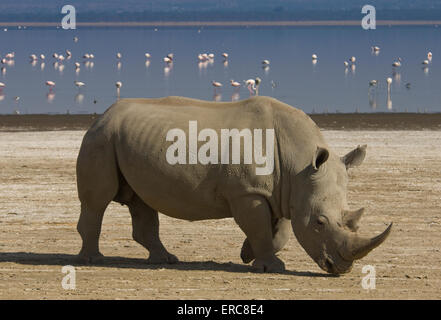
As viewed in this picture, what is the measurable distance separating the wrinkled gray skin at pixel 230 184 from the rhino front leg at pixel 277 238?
11 mm

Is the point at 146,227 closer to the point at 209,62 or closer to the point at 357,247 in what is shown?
the point at 357,247

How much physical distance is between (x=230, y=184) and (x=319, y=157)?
0.96 meters

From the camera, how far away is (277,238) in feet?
44.3

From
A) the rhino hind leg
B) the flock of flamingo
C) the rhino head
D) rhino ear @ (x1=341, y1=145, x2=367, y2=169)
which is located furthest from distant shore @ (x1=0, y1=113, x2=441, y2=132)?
the rhino head

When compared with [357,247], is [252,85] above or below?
below

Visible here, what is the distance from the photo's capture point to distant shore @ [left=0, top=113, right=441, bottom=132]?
29656 mm

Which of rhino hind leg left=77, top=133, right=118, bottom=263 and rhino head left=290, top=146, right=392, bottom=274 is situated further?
rhino hind leg left=77, top=133, right=118, bottom=263

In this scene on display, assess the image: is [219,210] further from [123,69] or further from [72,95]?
[123,69]

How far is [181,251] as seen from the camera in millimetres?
14602

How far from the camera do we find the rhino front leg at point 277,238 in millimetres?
13499

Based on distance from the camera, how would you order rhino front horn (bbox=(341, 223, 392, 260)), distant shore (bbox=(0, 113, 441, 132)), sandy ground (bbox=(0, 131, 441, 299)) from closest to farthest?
sandy ground (bbox=(0, 131, 441, 299)) < rhino front horn (bbox=(341, 223, 392, 260)) < distant shore (bbox=(0, 113, 441, 132))

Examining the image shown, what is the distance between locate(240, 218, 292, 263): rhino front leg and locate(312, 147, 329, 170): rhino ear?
95 centimetres

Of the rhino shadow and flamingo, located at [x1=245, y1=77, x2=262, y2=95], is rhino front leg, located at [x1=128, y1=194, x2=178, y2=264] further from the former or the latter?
flamingo, located at [x1=245, y1=77, x2=262, y2=95]

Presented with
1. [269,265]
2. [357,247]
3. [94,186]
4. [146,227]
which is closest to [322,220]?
[357,247]
